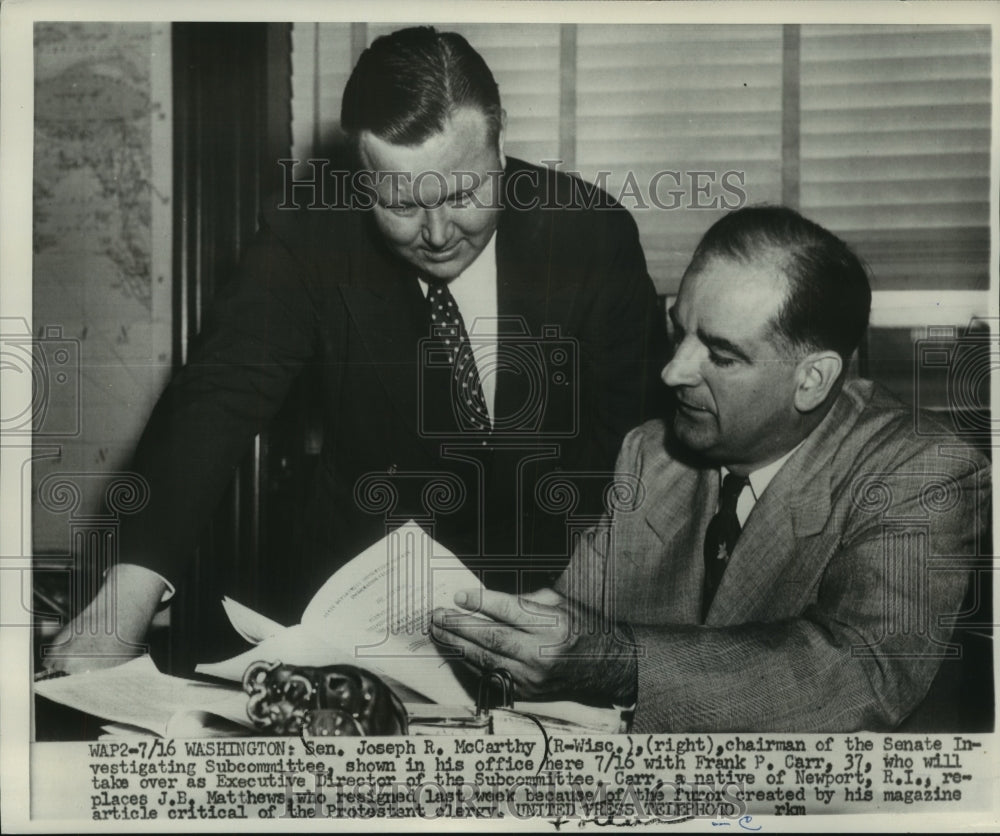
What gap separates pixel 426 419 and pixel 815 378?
0.64 m

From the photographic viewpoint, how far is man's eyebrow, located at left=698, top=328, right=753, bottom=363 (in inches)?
60.4

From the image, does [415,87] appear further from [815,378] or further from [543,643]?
[543,643]

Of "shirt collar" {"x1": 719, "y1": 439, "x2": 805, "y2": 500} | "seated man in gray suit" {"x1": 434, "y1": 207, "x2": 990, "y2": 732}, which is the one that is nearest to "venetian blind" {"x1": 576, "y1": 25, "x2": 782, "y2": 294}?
"seated man in gray suit" {"x1": 434, "y1": 207, "x2": 990, "y2": 732}

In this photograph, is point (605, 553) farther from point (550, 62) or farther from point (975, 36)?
point (975, 36)

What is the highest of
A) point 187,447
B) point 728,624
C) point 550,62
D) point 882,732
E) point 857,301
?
point 550,62

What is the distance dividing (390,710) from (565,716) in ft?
0.95

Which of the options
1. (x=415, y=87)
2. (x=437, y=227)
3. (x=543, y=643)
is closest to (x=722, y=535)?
(x=543, y=643)

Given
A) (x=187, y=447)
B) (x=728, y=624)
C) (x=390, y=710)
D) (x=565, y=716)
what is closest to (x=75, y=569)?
(x=187, y=447)

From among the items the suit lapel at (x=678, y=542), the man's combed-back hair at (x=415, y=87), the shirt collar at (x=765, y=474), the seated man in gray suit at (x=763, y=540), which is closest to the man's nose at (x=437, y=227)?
the man's combed-back hair at (x=415, y=87)

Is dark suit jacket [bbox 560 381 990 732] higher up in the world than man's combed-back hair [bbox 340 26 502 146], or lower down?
lower down

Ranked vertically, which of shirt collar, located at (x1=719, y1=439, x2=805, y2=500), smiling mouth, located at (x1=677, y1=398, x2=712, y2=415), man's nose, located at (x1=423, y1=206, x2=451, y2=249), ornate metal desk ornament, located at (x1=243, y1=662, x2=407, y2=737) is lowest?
ornate metal desk ornament, located at (x1=243, y1=662, x2=407, y2=737)

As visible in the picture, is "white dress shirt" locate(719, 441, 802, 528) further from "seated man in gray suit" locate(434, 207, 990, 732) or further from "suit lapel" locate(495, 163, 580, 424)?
"suit lapel" locate(495, 163, 580, 424)

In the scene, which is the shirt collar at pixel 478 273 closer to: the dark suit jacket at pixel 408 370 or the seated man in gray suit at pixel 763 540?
the dark suit jacket at pixel 408 370

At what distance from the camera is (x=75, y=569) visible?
1586 mm
